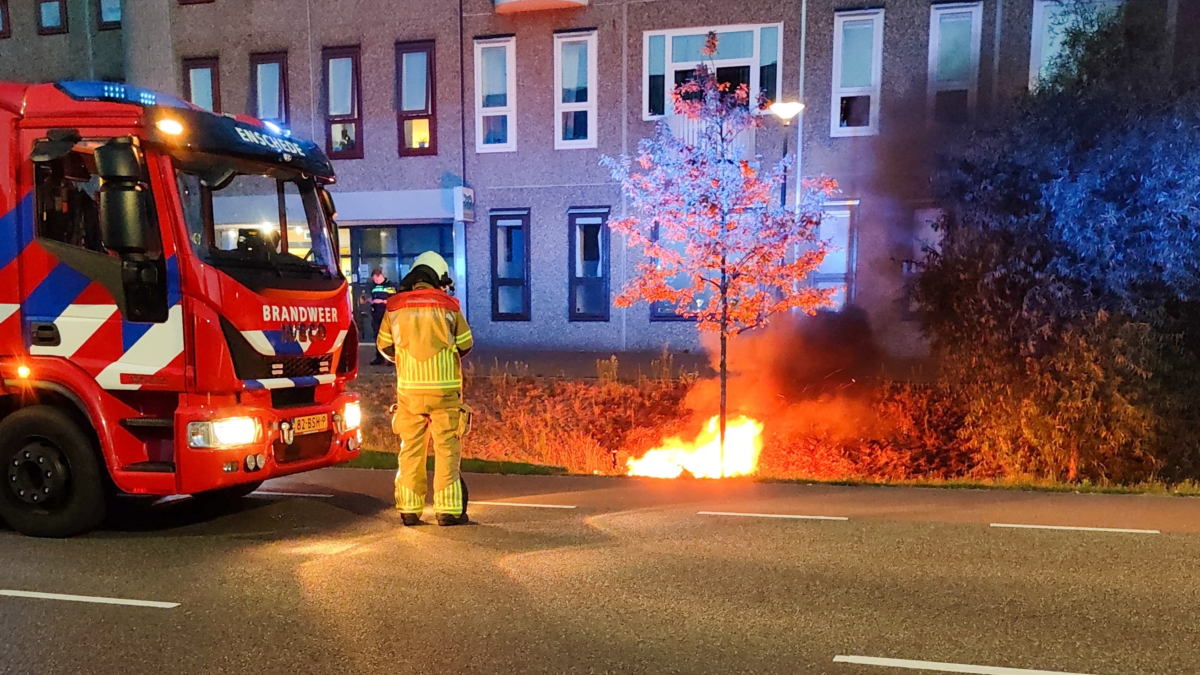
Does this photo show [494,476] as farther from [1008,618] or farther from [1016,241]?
[1016,241]

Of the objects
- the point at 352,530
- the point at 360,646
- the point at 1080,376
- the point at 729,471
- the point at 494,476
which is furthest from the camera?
the point at 729,471

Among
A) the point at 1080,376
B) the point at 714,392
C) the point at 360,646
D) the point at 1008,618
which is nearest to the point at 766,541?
the point at 1008,618

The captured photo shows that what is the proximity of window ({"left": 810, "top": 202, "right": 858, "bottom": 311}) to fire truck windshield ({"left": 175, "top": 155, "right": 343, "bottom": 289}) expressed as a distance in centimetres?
1074

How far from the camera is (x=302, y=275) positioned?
5898 mm

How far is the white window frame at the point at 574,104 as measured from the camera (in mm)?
15914

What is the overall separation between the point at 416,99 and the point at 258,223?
11.8 meters

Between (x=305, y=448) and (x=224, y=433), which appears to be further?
(x=305, y=448)

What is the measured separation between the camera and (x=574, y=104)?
52.7ft

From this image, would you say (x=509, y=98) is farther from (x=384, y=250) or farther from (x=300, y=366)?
(x=300, y=366)

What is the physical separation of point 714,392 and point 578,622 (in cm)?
815

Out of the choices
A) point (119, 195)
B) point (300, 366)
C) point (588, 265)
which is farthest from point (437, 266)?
point (588, 265)

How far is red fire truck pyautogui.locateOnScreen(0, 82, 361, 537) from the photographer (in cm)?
519

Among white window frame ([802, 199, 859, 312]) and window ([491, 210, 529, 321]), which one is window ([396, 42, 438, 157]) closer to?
window ([491, 210, 529, 321])

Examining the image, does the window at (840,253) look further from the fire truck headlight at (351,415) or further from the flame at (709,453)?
the fire truck headlight at (351,415)
